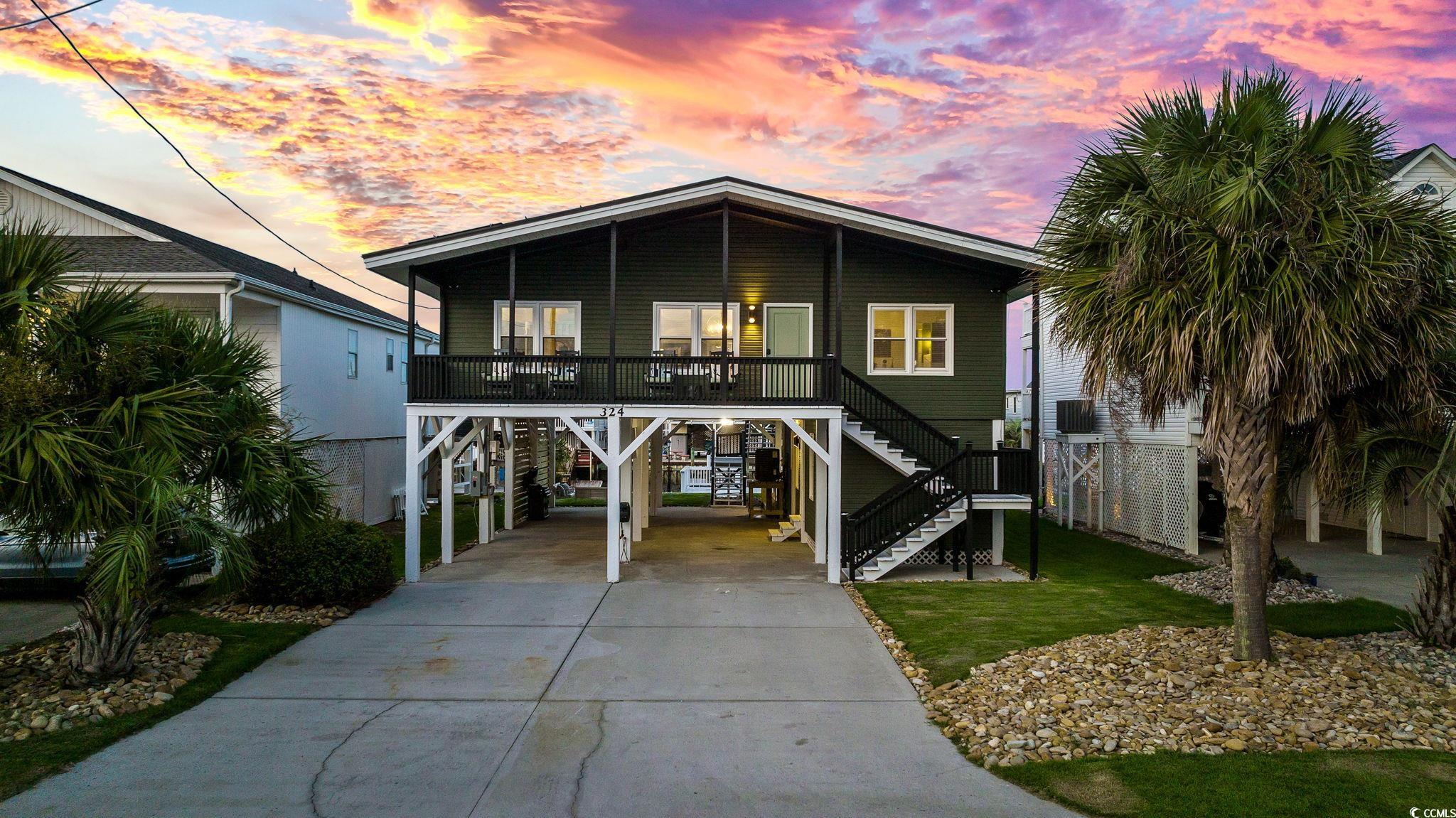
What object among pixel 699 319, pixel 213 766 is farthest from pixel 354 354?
pixel 213 766

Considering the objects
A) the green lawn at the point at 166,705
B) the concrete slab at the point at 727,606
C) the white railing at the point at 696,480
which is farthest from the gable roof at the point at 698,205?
the white railing at the point at 696,480

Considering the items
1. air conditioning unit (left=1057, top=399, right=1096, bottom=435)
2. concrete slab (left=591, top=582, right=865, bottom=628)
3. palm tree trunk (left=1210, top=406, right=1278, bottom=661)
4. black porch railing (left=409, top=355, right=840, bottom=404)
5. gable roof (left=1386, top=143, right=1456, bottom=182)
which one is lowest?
concrete slab (left=591, top=582, right=865, bottom=628)

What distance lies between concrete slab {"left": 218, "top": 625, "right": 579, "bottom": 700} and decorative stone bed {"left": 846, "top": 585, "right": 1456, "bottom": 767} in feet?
13.7

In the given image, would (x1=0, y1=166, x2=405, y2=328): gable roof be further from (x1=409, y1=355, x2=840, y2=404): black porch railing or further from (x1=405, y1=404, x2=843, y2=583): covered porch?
(x1=405, y1=404, x2=843, y2=583): covered porch

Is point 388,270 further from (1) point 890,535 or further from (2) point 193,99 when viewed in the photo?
(1) point 890,535

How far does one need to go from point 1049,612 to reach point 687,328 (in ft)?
29.1

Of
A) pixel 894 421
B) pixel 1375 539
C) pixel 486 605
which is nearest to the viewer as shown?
pixel 486 605

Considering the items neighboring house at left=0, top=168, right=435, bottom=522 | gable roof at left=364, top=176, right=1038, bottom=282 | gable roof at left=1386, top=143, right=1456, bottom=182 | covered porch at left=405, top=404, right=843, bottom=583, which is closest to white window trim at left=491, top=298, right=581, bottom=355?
covered porch at left=405, top=404, right=843, bottom=583

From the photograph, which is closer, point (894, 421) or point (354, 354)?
point (894, 421)

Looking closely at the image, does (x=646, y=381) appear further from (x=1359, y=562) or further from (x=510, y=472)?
(x=1359, y=562)

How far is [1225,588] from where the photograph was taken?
39.2ft

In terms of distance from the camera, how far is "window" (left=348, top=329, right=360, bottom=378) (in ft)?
63.3

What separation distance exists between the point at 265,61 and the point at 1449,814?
68.1 feet

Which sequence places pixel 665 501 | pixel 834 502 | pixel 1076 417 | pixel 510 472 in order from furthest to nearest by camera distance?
pixel 665 501 → pixel 1076 417 → pixel 510 472 → pixel 834 502
